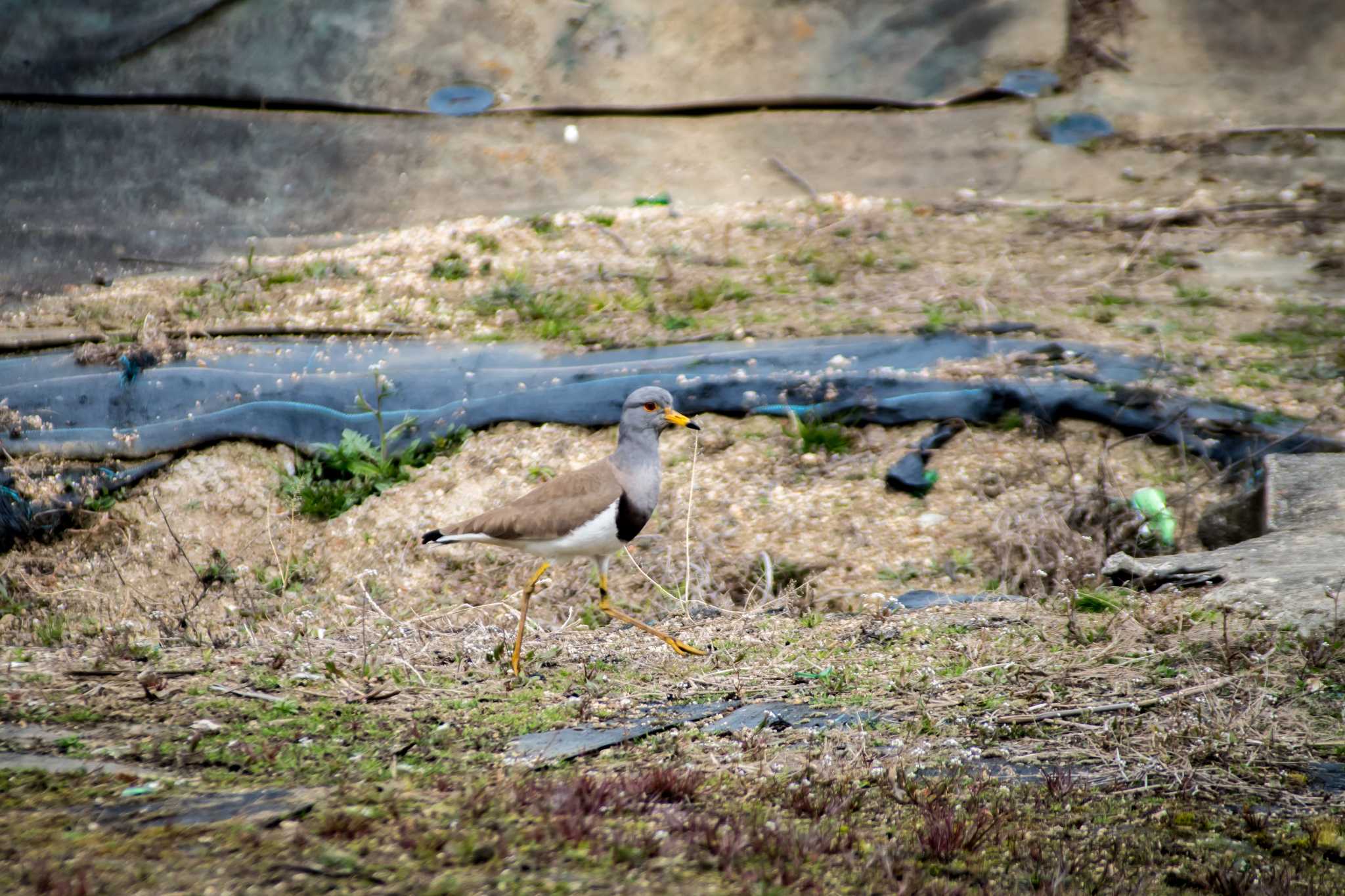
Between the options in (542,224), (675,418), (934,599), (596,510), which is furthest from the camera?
(542,224)

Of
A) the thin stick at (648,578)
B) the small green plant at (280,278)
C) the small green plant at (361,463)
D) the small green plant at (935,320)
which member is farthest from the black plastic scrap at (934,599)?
the small green plant at (280,278)

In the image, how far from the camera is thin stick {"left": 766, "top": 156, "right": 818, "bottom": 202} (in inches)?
406

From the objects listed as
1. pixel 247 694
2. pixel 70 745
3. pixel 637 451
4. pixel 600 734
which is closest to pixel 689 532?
pixel 637 451

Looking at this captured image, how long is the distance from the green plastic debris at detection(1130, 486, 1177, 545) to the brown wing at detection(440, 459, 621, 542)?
2.99m

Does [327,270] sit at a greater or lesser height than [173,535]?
greater

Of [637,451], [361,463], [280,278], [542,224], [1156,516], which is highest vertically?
[542,224]

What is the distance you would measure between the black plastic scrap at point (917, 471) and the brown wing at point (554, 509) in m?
2.31

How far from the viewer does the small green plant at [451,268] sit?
28.2ft

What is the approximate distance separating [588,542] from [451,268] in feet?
13.8

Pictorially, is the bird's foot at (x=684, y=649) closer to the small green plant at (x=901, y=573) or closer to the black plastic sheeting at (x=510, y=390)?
the small green plant at (x=901, y=573)

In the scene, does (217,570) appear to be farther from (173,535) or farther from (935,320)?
(935,320)

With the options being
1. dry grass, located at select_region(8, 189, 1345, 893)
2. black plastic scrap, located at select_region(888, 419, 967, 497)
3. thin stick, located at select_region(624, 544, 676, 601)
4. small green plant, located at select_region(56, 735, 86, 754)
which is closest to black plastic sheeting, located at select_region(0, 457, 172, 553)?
dry grass, located at select_region(8, 189, 1345, 893)

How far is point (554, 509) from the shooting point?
5.01m

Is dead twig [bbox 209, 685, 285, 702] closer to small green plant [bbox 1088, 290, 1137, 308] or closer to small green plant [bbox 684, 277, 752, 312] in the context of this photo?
small green plant [bbox 684, 277, 752, 312]
